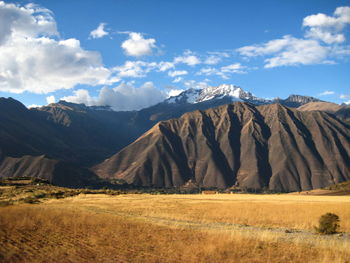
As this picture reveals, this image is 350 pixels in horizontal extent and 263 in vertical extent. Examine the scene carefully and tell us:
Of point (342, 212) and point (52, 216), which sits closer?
point (52, 216)

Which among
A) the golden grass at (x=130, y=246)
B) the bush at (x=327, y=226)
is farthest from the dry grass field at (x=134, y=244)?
the bush at (x=327, y=226)

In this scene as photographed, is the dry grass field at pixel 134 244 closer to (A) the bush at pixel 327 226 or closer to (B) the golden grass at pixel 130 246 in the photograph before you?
(B) the golden grass at pixel 130 246

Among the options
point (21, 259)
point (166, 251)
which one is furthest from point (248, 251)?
point (21, 259)

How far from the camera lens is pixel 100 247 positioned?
1867 cm

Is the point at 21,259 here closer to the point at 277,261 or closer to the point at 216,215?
the point at 277,261

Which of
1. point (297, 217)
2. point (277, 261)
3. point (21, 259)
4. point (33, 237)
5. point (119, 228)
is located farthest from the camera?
point (297, 217)

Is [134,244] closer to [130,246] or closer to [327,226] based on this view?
[130,246]

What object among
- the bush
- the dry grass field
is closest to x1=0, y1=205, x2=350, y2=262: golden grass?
the dry grass field

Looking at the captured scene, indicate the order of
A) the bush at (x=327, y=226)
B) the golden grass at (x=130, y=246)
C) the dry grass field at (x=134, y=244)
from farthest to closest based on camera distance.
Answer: the bush at (x=327, y=226) → the dry grass field at (x=134, y=244) → the golden grass at (x=130, y=246)

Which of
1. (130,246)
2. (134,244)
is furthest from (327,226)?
(130,246)

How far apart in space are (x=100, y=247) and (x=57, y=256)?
2.81m

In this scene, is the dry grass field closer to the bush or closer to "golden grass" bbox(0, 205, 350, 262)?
"golden grass" bbox(0, 205, 350, 262)


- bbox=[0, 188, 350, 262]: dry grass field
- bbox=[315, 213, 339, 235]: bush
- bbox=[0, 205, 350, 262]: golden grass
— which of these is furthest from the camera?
bbox=[315, 213, 339, 235]: bush

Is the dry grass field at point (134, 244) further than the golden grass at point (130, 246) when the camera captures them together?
Yes
